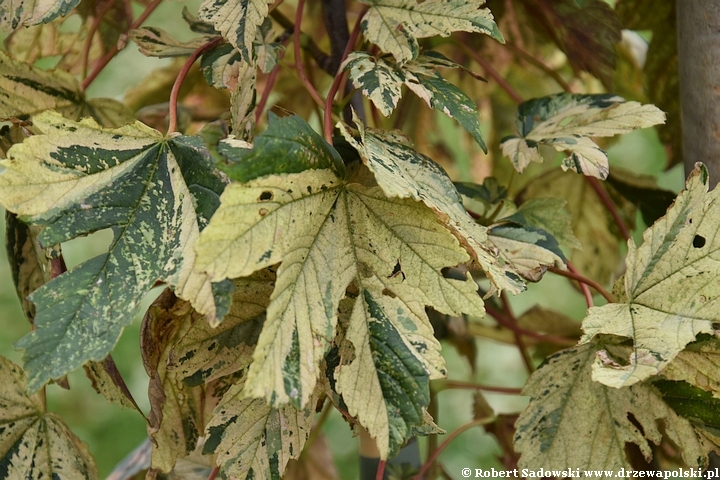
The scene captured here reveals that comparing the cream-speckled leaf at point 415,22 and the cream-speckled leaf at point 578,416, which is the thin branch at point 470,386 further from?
the cream-speckled leaf at point 415,22

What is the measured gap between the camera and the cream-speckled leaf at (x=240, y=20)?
1.21 ft

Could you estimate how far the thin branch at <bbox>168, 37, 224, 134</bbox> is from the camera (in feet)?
1.26

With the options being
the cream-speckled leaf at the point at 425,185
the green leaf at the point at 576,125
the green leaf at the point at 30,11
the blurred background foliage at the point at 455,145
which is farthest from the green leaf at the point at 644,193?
the green leaf at the point at 30,11

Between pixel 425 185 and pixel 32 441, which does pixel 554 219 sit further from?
pixel 32 441

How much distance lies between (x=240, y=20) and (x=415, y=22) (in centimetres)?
10

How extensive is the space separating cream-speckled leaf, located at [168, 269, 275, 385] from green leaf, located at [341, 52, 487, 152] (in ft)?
0.39

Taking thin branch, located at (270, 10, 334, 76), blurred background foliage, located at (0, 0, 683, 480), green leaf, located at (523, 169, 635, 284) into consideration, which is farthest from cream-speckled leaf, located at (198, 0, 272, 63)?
green leaf, located at (523, 169, 635, 284)

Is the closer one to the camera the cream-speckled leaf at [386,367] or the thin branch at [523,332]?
the cream-speckled leaf at [386,367]

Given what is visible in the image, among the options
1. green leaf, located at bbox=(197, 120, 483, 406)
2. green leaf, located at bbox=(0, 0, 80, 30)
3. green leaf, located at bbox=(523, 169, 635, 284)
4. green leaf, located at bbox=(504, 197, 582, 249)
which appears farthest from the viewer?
green leaf, located at bbox=(523, 169, 635, 284)

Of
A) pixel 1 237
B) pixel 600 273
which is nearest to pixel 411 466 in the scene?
pixel 600 273

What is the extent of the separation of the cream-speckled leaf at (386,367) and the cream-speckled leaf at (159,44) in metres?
0.22

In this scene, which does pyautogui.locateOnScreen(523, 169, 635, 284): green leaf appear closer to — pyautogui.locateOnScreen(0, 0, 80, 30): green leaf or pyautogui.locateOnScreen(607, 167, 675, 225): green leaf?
pyautogui.locateOnScreen(607, 167, 675, 225): green leaf

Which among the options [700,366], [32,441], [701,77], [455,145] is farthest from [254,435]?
[455,145]

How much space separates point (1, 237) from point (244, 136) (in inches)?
50.3
